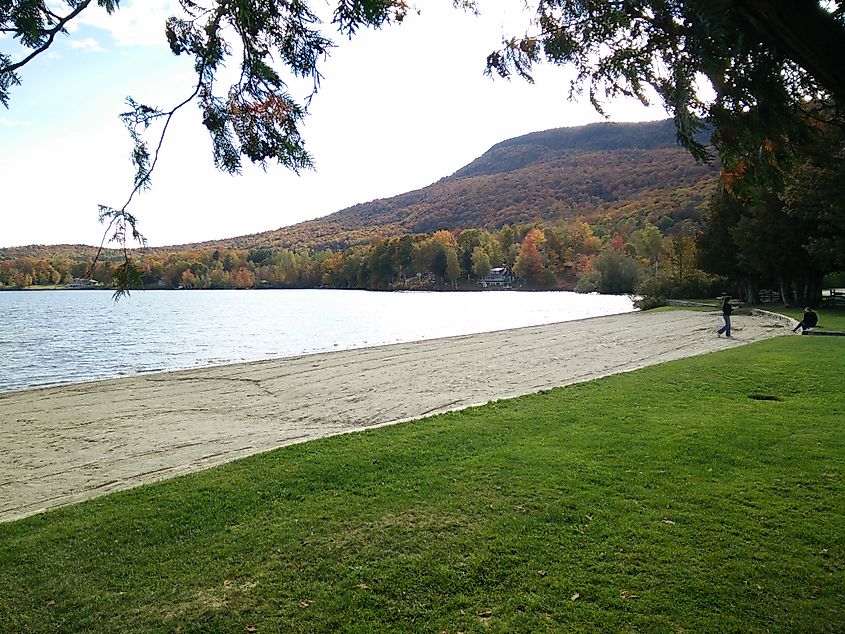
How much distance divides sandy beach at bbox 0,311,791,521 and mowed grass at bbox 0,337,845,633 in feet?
7.15

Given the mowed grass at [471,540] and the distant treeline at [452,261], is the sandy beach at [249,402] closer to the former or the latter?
the mowed grass at [471,540]

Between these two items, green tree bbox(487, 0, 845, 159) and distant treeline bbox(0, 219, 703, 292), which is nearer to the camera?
green tree bbox(487, 0, 845, 159)

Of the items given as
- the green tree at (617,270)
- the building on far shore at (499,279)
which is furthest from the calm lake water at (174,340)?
the building on far shore at (499,279)

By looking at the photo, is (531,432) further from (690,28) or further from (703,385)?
(690,28)

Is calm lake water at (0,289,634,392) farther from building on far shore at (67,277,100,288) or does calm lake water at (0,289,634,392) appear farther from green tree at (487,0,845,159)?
green tree at (487,0,845,159)

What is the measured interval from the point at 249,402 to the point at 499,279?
136 m

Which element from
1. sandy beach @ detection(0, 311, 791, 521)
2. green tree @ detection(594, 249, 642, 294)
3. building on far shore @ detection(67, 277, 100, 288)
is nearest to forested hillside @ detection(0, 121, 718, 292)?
green tree @ detection(594, 249, 642, 294)

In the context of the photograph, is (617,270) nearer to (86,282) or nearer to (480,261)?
(480,261)

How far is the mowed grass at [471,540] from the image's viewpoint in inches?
177

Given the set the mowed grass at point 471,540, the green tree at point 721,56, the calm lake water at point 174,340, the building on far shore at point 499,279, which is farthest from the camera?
the building on far shore at point 499,279

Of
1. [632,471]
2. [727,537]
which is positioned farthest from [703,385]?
[727,537]

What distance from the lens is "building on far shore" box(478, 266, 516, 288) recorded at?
485 ft

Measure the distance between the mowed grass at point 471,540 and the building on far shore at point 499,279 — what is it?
13922cm

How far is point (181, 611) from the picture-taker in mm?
4664
